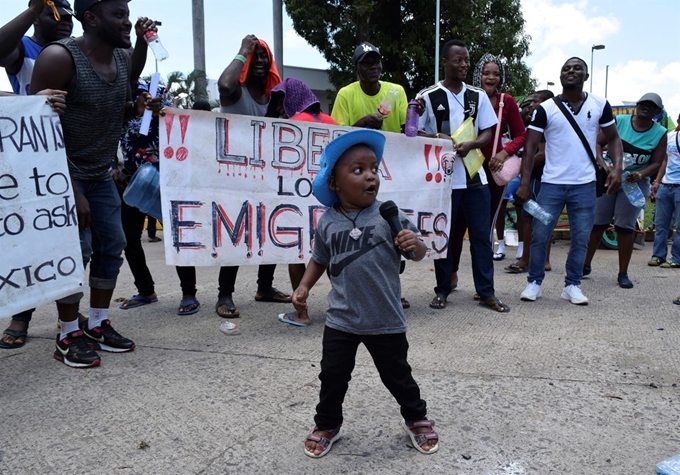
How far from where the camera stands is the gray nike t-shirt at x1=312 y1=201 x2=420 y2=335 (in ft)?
7.82

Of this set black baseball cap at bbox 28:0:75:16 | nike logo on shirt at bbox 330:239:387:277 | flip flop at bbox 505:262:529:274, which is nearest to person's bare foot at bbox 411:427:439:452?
nike logo on shirt at bbox 330:239:387:277

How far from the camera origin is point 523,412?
2752 mm

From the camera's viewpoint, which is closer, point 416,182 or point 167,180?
A: point 167,180

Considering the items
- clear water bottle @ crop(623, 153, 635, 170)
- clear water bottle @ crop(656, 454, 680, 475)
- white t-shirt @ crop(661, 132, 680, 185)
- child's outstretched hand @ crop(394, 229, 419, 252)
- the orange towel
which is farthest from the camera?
white t-shirt @ crop(661, 132, 680, 185)

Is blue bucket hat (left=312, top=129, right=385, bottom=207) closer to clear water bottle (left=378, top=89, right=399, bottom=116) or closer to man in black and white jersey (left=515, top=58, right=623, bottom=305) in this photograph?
clear water bottle (left=378, top=89, right=399, bottom=116)

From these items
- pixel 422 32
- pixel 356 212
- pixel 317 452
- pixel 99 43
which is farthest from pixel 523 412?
pixel 422 32

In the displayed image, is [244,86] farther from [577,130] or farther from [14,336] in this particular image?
[577,130]

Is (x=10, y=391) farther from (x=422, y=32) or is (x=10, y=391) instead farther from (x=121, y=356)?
(x=422, y=32)

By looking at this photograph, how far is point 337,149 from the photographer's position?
242 cm

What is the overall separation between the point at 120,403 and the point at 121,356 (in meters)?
0.78

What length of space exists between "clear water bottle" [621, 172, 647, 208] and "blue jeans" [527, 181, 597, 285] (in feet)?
3.29

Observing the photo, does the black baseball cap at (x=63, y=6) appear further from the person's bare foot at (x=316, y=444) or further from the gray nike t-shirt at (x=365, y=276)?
the person's bare foot at (x=316, y=444)

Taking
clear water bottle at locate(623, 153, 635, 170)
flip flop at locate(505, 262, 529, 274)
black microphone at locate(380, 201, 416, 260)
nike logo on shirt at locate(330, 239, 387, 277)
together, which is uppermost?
clear water bottle at locate(623, 153, 635, 170)

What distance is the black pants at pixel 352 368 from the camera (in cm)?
241
